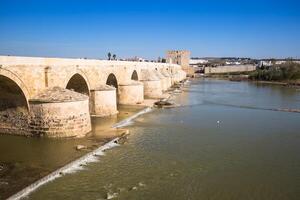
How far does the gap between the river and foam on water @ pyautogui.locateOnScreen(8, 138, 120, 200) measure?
0.47 ft

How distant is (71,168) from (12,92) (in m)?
4.55

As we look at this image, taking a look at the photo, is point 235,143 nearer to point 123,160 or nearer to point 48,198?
point 123,160

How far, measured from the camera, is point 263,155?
1041 cm

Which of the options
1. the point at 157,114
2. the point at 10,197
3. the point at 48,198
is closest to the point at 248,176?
the point at 48,198

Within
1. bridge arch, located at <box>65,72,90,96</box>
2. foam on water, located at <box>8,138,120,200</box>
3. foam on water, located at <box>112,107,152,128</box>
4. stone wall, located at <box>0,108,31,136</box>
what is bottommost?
foam on water, located at <box>8,138,120,200</box>

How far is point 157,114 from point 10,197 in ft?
38.0

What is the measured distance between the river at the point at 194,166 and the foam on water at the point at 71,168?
0.14 meters

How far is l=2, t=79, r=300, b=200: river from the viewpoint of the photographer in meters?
7.54

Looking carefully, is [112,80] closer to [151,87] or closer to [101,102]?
[101,102]

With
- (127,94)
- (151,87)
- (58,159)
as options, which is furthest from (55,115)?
(151,87)

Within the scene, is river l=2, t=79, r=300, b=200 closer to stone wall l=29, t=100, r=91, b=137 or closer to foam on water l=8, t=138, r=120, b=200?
foam on water l=8, t=138, r=120, b=200

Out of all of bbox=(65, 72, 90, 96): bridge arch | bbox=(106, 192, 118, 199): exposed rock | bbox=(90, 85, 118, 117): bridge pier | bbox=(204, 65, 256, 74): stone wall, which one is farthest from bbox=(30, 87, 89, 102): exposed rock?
bbox=(204, 65, 256, 74): stone wall

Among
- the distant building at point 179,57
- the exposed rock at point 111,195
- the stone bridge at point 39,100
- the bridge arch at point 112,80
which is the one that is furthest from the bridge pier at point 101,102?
the distant building at point 179,57

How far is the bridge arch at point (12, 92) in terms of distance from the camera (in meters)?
10.7
